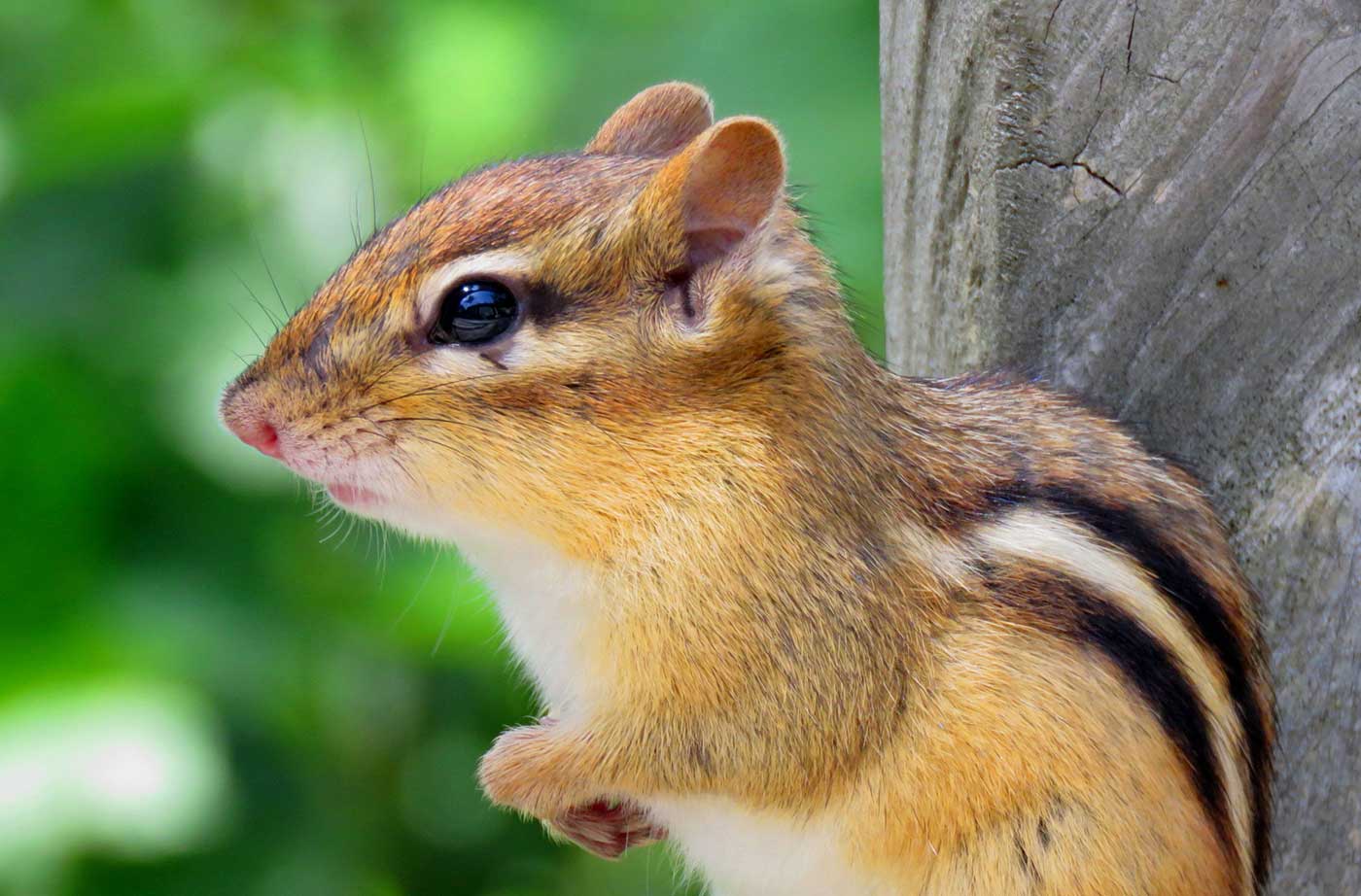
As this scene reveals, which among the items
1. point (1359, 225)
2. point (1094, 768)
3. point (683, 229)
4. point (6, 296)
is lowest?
point (6, 296)

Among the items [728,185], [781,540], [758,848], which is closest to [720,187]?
[728,185]

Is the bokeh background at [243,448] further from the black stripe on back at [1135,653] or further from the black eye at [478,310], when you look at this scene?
the black stripe on back at [1135,653]

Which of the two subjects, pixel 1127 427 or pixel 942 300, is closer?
pixel 1127 427

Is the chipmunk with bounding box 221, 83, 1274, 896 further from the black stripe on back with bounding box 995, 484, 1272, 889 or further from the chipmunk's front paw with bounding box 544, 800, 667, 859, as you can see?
the chipmunk's front paw with bounding box 544, 800, 667, 859

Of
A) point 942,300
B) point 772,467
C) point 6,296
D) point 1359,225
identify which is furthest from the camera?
point 6,296

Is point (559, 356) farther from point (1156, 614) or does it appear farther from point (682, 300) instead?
point (1156, 614)

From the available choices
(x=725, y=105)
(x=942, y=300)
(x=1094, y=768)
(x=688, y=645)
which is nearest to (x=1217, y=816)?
(x=1094, y=768)

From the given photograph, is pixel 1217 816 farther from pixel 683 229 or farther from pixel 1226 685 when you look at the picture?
pixel 683 229
